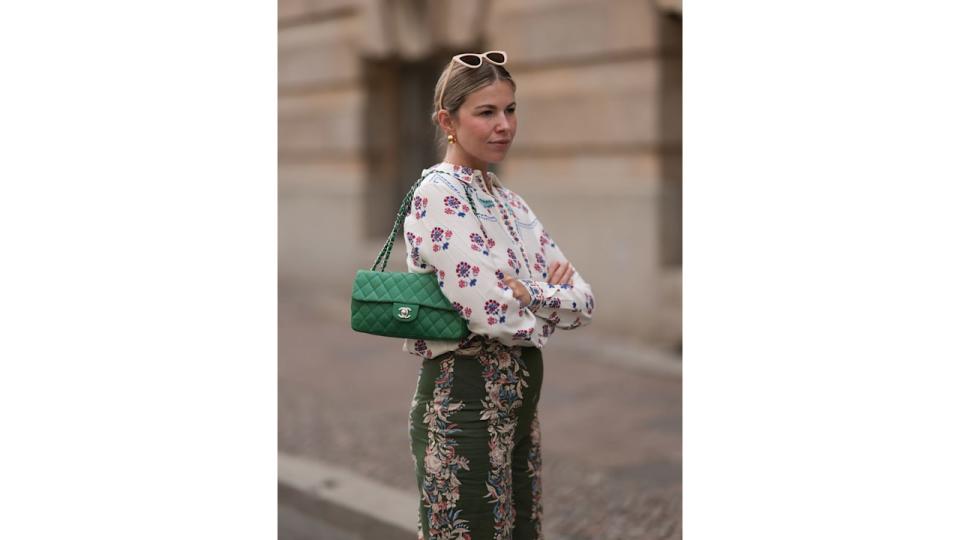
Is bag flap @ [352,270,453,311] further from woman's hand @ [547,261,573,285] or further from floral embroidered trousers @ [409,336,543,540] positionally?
woman's hand @ [547,261,573,285]

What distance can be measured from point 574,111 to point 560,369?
2.60 meters

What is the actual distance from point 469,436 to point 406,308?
0.44m

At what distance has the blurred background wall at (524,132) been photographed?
8867 millimetres

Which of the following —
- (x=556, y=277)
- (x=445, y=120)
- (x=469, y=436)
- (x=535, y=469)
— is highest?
(x=445, y=120)

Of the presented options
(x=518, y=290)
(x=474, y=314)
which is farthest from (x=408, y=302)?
(x=518, y=290)

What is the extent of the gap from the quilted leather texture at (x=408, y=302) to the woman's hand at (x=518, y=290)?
17 cm

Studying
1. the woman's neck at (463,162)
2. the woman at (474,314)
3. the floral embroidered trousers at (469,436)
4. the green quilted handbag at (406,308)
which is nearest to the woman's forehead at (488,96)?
the woman at (474,314)

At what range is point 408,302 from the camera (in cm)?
305

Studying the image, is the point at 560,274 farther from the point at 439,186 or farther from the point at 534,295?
the point at 439,186

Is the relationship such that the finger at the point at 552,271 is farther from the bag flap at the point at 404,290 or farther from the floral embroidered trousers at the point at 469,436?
the bag flap at the point at 404,290

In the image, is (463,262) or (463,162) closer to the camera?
(463,262)

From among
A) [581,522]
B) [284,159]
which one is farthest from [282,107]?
[581,522]

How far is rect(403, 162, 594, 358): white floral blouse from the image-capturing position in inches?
118

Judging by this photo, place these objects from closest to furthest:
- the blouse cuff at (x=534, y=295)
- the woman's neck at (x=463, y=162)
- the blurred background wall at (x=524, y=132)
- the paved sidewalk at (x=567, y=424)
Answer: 1. the blouse cuff at (x=534, y=295)
2. the woman's neck at (x=463, y=162)
3. the paved sidewalk at (x=567, y=424)
4. the blurred background wall at (x=524, y=132)
